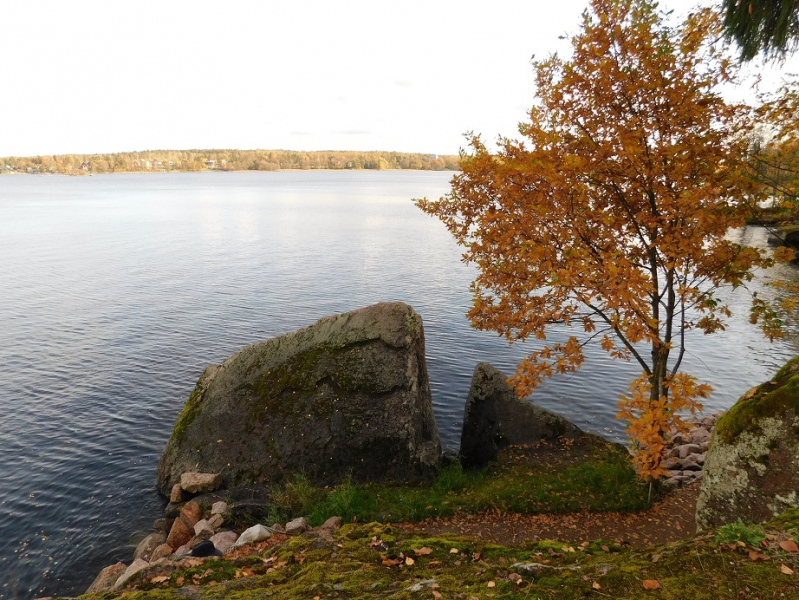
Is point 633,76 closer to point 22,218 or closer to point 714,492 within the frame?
point 714,492

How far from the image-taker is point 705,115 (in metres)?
10.2

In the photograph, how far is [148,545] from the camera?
13.1 m

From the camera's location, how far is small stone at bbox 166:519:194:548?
12930mm

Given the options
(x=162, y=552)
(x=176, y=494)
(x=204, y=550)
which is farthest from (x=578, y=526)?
(x=176, y=494)

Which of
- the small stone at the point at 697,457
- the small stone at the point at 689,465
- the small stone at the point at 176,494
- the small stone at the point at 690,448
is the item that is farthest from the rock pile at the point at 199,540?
the small stone at the point at 690,448

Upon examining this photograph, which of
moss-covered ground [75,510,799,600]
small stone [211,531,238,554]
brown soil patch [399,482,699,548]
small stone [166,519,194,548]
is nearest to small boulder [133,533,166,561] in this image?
small stone [166,519,194,548]

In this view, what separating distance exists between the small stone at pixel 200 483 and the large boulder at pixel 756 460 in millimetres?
13505

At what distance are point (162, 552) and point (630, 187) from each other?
15.1 meters

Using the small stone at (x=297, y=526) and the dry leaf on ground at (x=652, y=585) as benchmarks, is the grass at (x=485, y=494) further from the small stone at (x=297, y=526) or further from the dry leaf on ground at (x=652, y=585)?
the dry leaf on ground at (x=652, y=585)

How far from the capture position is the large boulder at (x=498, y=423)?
1619 centimetres

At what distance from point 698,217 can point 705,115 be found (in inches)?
92.9

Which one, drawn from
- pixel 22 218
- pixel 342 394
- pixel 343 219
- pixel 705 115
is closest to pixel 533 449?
pixel 342 394

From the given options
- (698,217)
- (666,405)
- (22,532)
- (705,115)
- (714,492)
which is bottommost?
(22,532)

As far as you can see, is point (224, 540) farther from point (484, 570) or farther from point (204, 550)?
point (484, 570)
